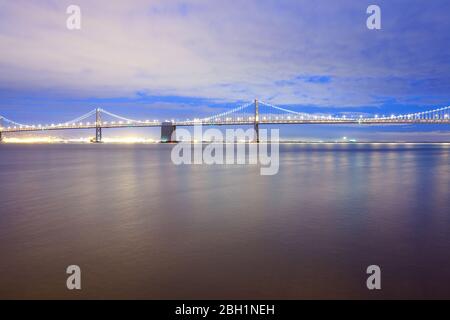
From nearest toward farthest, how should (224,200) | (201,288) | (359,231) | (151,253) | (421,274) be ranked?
(201,288)
(421,274)
(151,253)
(359,231)
(224,200)

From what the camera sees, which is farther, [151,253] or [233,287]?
[151,253]

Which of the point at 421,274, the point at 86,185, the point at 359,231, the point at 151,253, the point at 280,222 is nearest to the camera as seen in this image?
the point at 421,274

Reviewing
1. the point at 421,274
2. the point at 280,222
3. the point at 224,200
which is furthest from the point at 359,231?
the point at 224,200
